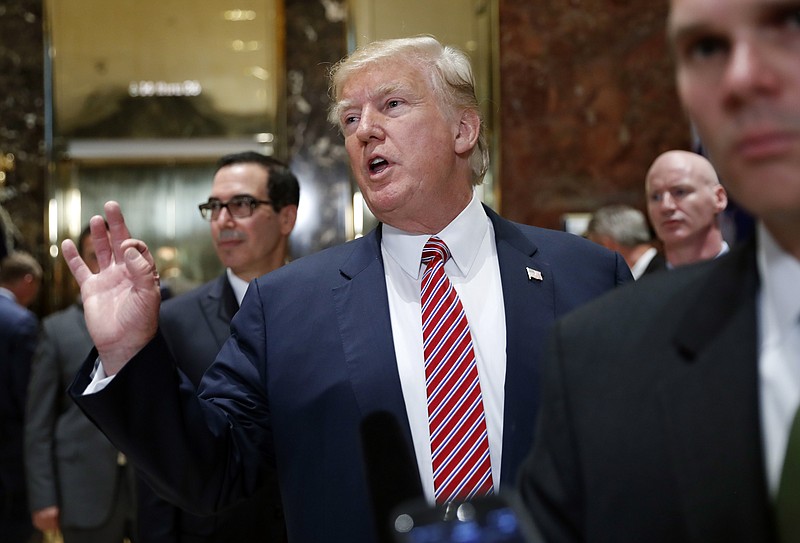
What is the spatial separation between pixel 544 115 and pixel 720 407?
8.11 m

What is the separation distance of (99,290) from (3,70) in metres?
7.81

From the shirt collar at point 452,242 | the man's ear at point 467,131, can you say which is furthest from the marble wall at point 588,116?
the shirt collar at point 452,242

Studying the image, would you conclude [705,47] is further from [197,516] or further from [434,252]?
[197,516]

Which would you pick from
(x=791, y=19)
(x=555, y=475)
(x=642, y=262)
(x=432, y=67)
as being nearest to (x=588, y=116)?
(x=642, y=262)

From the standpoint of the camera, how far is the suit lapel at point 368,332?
234cm

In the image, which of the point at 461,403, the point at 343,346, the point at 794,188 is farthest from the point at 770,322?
the point at 343,346

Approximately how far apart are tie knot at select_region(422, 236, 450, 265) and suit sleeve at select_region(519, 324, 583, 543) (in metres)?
1.21

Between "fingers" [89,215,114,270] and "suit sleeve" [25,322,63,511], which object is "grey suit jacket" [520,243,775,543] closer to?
"fingers" [89,215,114,270]

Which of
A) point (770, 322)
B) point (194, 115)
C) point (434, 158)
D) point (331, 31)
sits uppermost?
point (331, 31)

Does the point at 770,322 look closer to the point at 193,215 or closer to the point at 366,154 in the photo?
the point at 366,154

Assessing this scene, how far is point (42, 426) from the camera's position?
200 inches

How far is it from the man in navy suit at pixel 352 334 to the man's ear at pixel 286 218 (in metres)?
1.73

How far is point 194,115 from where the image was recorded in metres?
9.41

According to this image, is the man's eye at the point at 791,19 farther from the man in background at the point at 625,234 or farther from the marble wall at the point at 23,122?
the marble wall at the point at 23,122
